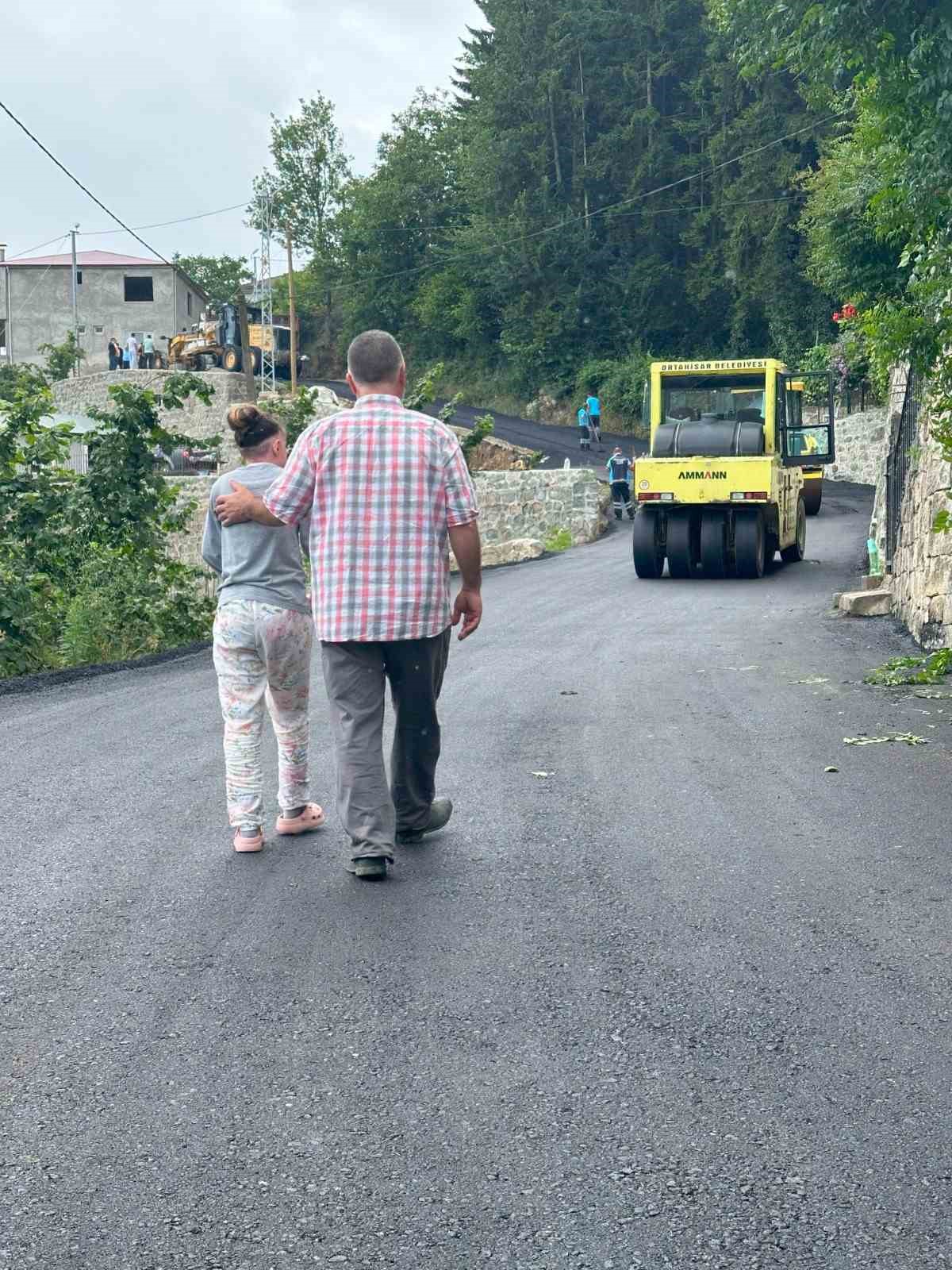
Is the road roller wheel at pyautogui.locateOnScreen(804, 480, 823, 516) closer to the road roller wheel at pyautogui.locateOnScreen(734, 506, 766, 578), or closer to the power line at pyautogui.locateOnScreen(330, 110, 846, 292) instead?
the road roller wheel at pyautogui.locateOnScreen(734, 506, 766, 578)

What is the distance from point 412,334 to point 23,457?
55.7 m

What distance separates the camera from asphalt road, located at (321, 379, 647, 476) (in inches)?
1750

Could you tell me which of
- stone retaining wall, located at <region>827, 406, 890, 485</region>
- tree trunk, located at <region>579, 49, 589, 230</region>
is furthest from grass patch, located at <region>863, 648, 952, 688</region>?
tree trunk, located at <region>579, 49, 589, 230</region>

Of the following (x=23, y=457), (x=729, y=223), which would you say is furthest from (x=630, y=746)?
(x=729, y=223)

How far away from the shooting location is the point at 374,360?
5512mm

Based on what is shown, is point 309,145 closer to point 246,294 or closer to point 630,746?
point 246,294

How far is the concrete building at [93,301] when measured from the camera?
2867 inches

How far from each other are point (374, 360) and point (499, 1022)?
2.60 m

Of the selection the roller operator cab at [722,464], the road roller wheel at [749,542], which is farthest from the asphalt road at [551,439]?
the road roller wheel at [749,542]

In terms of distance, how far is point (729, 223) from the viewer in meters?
54.0

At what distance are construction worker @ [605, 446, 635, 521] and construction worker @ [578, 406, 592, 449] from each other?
13464 mm

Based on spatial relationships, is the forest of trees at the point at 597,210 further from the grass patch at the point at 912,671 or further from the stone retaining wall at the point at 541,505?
the grass patch at the point at 912,671

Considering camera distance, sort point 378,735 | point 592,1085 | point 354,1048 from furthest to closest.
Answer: point 378,735
point 354,1048
point 592,1085

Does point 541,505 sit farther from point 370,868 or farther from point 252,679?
point 370,868
